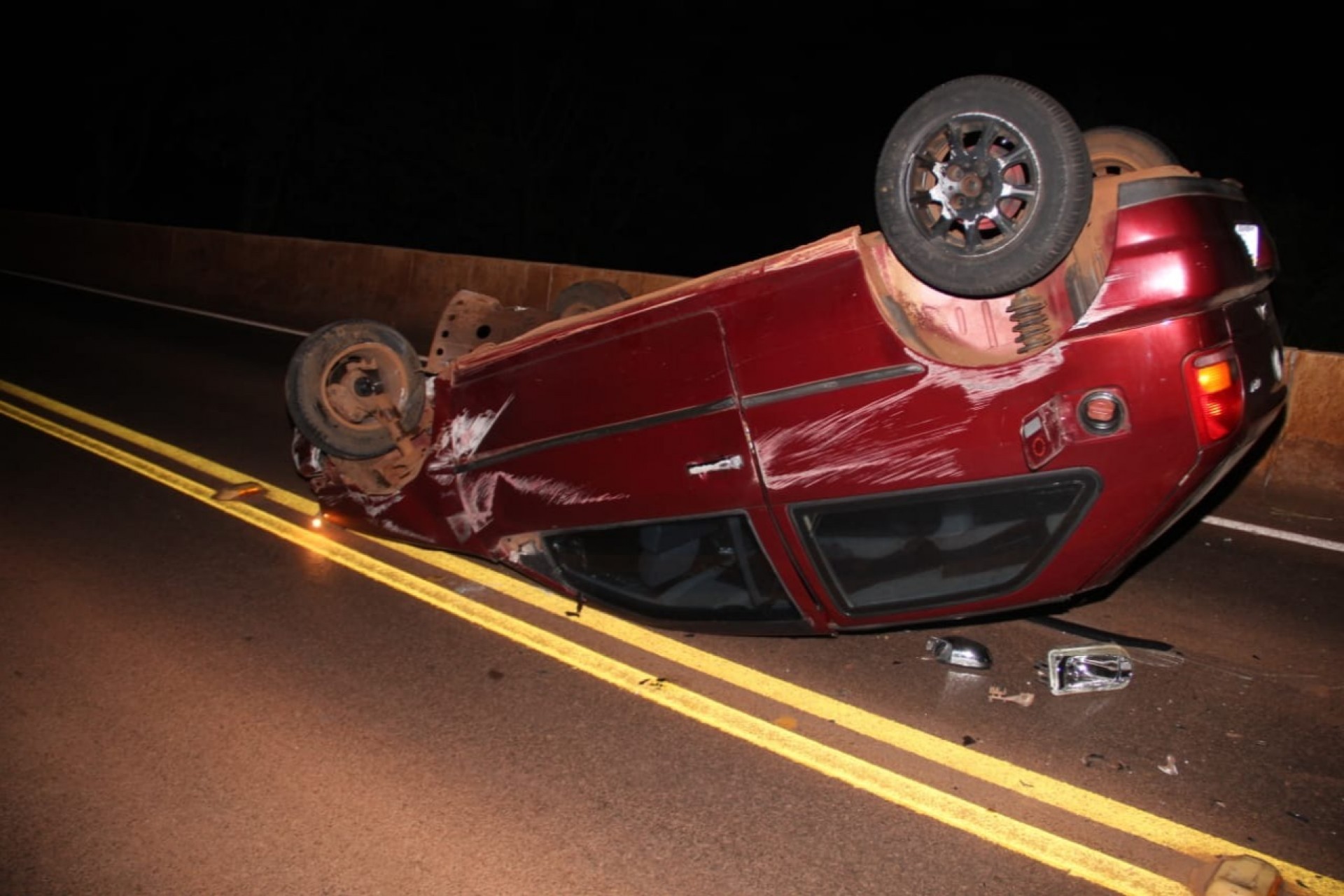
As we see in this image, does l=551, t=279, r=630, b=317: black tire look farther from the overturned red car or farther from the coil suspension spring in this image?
the coil suspension spring

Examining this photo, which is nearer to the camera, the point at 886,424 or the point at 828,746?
the point at 886,424

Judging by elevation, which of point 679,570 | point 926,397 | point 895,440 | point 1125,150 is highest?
point 1125,150

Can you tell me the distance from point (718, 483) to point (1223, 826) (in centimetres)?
202

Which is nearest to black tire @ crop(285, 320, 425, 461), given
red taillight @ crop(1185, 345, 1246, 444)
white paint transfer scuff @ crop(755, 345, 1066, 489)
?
white paint transfer scuff @ crop(755, 345, 1066, 489)

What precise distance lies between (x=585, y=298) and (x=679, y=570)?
2498mm

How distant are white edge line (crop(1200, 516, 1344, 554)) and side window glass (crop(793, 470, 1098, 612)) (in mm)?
3143

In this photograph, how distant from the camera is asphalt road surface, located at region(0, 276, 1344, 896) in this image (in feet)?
11.2

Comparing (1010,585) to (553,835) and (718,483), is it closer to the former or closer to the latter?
(718,483)

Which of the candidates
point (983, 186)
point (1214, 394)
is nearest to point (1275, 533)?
point (1214, 394)

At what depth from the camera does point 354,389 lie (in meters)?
5.61

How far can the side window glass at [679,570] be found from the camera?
4.15 metres

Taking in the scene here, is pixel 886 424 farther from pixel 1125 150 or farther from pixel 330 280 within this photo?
pixel 330 280

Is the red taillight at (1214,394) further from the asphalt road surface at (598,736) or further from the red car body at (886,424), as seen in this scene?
the asphalt road surface at (598,736)

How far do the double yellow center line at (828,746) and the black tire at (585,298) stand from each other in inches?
65.2
